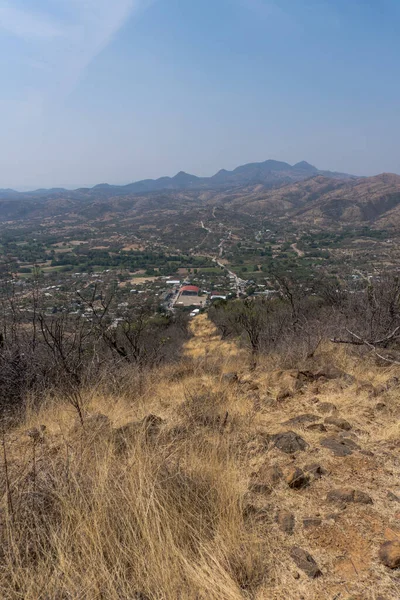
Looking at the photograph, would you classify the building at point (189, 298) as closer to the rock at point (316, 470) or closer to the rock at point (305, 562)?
the rock at point (316, 470)

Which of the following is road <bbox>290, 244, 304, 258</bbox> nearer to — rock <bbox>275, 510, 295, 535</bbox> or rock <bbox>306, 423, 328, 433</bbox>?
rock <bbox>306, 423, 328, 433</bbox>

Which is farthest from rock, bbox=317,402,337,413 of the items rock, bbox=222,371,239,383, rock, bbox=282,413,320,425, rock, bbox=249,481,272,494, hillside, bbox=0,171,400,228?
hillside, bbox=0,171,400,228

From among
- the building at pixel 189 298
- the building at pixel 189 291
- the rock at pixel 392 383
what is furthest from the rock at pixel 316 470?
the building at pixel 189 291

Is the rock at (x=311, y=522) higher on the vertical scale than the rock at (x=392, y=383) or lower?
higher

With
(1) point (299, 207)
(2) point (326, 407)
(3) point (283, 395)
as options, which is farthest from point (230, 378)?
(1) point (299, 207)

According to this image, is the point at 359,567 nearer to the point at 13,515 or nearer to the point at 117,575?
the point at 117,575

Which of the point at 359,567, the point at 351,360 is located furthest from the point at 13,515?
the point at 351,360

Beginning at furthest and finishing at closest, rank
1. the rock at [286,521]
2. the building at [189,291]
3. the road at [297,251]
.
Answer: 1. the road at [297,251]
2. the building at [189,291]
3. the rock at [286,521]
